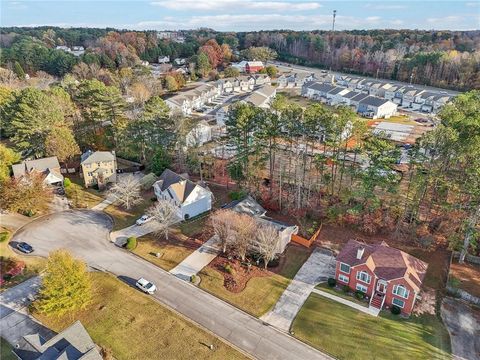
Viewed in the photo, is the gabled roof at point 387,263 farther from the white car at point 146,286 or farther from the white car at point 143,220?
the white car at point 143,220

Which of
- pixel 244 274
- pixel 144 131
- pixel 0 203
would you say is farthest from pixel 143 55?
pixel 244 274

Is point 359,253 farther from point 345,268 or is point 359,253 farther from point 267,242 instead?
point 267,242

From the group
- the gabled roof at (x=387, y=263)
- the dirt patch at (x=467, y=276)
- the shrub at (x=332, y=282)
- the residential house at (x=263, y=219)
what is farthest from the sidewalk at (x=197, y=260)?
the dirt patch at (x=467, y=276)

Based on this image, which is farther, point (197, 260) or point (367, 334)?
point (197, 260)

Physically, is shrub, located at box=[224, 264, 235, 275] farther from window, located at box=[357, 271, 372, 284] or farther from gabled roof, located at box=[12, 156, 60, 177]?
gabled roof, located at box=[12, 156, 60, 177]

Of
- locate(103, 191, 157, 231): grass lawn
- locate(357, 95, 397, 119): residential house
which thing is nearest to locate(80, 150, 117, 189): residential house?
locate(103, 191, 157, 231): grass lawn

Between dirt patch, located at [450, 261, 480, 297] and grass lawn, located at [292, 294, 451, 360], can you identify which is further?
dirt patch, located at [450, 261, 480, 297]

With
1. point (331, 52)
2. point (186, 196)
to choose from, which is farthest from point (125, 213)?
point (331, 52)
